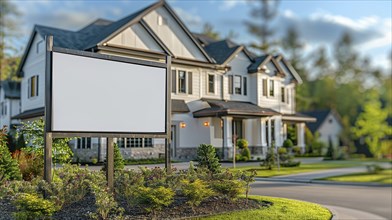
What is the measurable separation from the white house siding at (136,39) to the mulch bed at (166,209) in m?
15.0

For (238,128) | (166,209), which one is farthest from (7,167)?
(238,128)

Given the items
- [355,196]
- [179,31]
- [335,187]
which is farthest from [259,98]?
[355,196]

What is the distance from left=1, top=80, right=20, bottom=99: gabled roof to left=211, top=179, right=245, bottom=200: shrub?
26.2 meters

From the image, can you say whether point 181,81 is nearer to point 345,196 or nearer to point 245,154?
point 245,154

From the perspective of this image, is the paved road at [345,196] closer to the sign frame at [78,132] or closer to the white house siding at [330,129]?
the sign frame at [78,132]

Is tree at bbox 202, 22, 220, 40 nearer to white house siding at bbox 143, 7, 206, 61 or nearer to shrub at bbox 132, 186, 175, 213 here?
white house siding at bbox 143, 7, 206, 61

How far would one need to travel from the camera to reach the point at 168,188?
29.8ft

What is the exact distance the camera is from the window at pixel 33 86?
26.3 meters

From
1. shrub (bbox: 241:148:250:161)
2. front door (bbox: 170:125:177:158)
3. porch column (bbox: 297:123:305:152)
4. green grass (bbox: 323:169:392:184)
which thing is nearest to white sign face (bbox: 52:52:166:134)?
green grass (bbox: 323:169:392:184)

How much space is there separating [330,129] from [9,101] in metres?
34.9

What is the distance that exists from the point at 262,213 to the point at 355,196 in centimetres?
644

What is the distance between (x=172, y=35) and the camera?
27406mm

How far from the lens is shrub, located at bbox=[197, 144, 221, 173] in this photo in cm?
1183

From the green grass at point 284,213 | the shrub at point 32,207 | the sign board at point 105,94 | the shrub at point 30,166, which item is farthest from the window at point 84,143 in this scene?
the shrub at point 32,207
